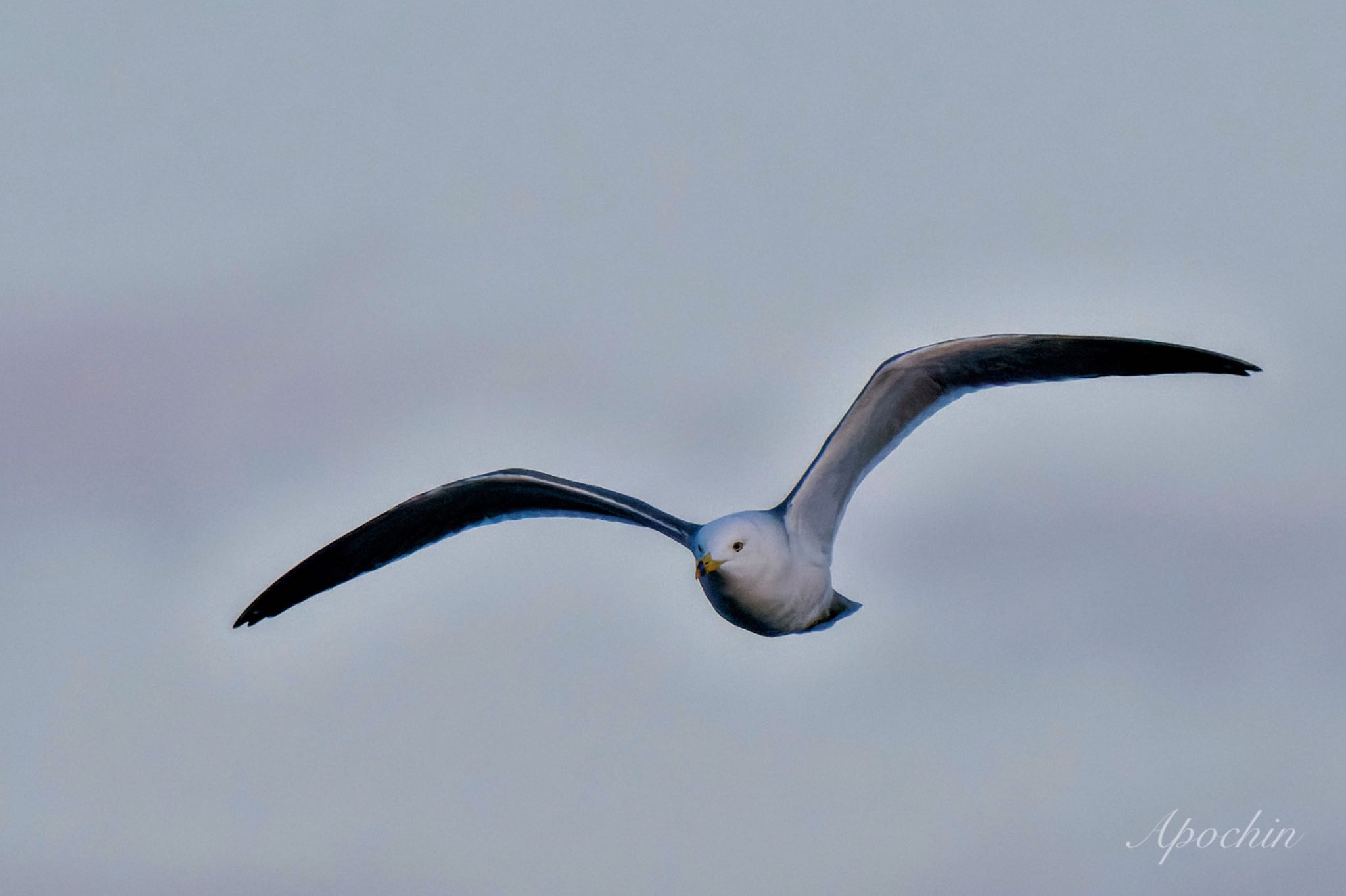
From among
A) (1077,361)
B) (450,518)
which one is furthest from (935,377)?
(450,518)

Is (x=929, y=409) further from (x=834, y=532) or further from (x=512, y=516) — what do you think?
(x=512, y=516)

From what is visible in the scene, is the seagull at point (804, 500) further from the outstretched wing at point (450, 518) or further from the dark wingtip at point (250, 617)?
the dark wingtip at point (250, 617)

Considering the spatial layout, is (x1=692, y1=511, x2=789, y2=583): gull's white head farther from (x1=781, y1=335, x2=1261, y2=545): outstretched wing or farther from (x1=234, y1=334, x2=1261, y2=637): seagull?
(x1=781, y1=335, x2=1261, y2=545): outstretched wing

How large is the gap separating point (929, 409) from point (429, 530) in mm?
4488

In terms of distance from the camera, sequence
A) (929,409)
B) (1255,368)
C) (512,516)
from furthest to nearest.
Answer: (512,516), (929,409), (1255,368)

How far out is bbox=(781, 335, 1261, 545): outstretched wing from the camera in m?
12.6

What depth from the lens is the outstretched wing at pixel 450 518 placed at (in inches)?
550

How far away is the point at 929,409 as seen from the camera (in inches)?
530

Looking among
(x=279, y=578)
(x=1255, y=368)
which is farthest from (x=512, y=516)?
(x=1255, y=368)

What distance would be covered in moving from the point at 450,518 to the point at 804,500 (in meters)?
3.18

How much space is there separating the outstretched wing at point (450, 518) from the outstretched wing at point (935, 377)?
3.81 feet

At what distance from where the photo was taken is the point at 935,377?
13203 mm

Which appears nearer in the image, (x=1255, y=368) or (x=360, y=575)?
(x=1255, y=368)

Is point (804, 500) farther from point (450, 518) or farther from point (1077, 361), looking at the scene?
point (450, 518)
